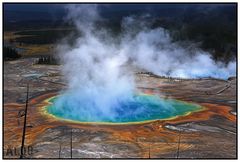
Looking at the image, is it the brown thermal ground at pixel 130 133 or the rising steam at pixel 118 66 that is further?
the rising steam at pixel 118 66

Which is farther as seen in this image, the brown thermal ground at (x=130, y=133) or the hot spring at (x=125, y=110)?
the hot spring at (x=125, y=110)

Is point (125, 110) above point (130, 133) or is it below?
above

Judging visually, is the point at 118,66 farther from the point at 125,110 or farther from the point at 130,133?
the point at 130,133

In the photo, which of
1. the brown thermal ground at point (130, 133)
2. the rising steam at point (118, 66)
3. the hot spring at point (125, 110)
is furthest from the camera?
the rising steam at point (118, 66)

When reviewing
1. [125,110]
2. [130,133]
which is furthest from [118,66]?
[130,133]

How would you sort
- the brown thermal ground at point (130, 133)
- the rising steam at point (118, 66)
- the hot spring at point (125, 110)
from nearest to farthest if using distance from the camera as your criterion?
the brown thermal ground at point (130, 133), the hot spring at point (125, 110), the rising steam at point (118, 66)
